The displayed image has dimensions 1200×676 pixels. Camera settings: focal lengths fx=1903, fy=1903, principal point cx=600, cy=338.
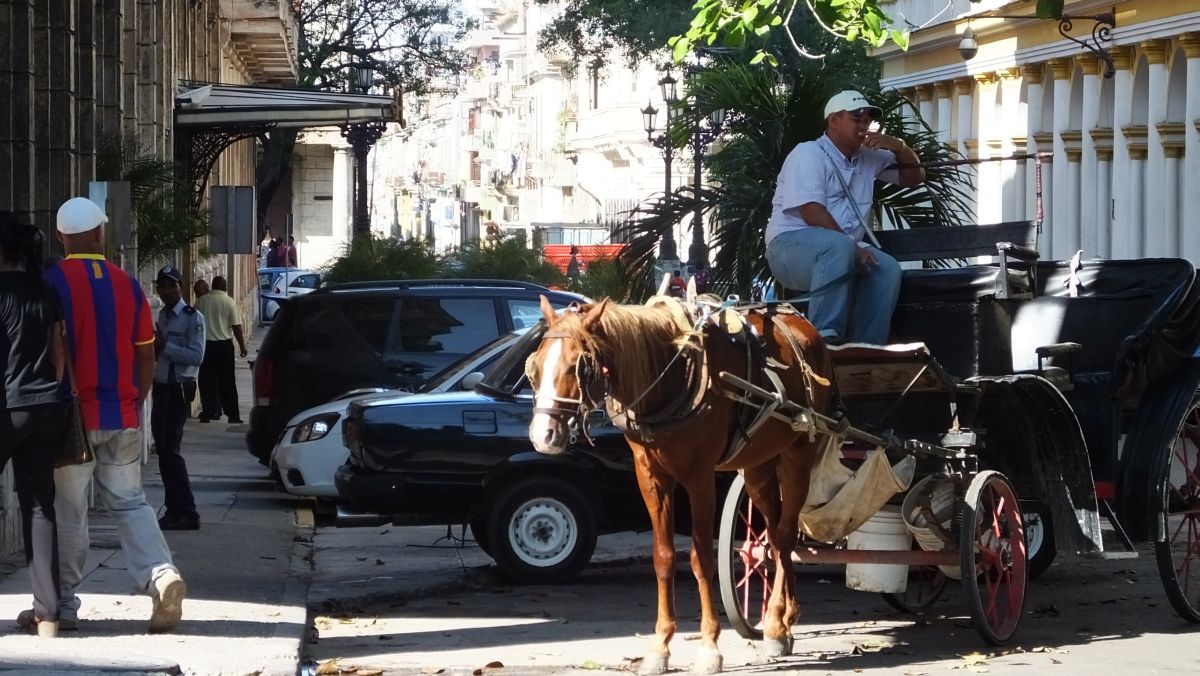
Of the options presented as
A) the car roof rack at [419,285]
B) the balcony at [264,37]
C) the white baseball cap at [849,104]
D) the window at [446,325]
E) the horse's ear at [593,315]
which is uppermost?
the balcony at [264,37]

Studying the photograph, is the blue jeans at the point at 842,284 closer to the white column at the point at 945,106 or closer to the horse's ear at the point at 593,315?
the horse's ear at the point at 593,315

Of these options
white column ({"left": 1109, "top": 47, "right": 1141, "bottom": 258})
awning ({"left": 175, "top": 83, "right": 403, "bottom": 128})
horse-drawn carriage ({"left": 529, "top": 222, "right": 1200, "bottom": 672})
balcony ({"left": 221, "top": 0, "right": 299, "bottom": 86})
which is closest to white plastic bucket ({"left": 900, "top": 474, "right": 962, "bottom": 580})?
horse-drawn carriage ({"left": 529, "top": 222, "right": 1200, "bottom": 672})

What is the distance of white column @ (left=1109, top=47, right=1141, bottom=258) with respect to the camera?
30.0 meters

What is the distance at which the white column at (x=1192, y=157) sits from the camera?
27.0m

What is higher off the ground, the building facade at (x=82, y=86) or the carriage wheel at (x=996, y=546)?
the building facade at (x=82, y=86)

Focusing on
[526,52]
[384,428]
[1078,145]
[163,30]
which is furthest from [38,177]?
[526,52]

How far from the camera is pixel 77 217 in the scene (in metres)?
8.84

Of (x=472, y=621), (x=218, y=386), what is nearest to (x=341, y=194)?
Result: (x=218, y=386)

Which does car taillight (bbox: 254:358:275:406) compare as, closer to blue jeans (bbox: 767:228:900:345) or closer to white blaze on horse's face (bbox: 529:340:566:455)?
blue jeans (bbox: 767:228:900:345)

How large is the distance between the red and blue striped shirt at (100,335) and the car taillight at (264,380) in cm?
832

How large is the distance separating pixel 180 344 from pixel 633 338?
7.20 m

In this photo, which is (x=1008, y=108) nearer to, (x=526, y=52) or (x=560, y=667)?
(x=560, y=667)

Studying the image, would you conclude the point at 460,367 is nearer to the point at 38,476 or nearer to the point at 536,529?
the point at 536,529

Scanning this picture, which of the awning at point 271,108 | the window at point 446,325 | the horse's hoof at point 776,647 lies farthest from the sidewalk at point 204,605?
the awning at point 271,108
